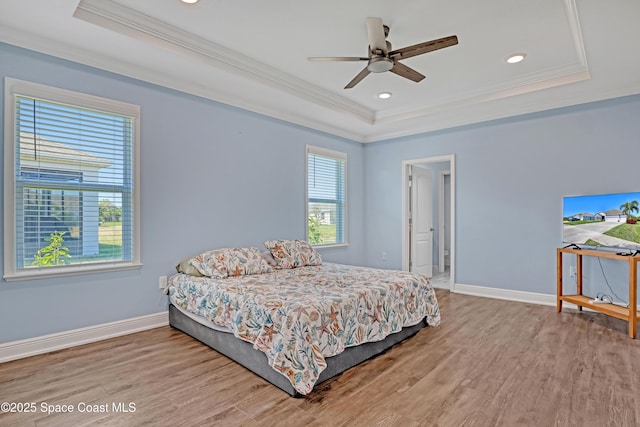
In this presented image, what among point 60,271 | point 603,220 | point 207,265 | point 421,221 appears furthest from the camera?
point 421,221

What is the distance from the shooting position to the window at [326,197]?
5250mm

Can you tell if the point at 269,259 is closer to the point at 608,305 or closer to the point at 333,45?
the point at 333,45

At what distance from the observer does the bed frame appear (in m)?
2.35

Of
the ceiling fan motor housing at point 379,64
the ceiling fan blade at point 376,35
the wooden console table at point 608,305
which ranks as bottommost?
the wooden console table at point 608,305

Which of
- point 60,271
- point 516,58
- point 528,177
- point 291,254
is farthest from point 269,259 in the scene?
point 528,177

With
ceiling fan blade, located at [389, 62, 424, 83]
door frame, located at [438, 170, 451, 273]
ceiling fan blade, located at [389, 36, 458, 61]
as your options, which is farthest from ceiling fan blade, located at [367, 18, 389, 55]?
door frame, located at [438, 170, 451, 273]

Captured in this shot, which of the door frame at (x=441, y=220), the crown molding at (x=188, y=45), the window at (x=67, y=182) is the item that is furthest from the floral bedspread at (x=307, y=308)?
the door frame at (x=441, y=220)

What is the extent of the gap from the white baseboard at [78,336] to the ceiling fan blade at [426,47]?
3285mm

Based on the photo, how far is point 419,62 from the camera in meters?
3.56

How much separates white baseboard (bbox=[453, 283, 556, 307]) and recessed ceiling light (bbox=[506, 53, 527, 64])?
2.86m

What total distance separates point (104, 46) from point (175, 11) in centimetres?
76

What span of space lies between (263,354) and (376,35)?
2448 mm

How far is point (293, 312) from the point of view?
2262mm

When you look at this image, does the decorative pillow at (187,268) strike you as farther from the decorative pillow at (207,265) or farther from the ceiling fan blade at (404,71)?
the ceiling fan blade at (404,71)
